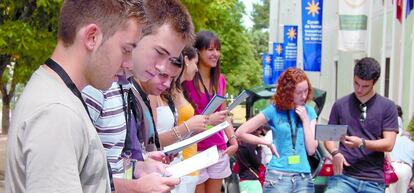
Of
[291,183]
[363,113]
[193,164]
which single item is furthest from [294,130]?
[193,164]

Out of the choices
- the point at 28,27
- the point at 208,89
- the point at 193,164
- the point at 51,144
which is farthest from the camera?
the point at 28,27

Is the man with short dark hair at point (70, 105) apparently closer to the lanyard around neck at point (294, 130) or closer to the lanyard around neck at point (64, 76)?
the lanyard around neck at point (64, 76)

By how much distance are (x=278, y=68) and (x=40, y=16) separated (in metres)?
22.2

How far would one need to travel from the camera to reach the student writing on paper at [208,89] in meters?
6.07

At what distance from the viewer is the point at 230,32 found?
35594 mm

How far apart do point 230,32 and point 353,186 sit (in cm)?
2961

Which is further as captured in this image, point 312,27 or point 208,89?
point 312,27

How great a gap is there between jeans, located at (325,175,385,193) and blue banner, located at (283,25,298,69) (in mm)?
25064

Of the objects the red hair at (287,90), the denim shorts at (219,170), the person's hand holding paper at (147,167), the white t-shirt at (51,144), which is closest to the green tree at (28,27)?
the red hair at (287,90)

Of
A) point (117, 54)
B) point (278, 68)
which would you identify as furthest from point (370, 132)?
point (278, 68)

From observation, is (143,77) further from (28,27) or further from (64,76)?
(28,27)

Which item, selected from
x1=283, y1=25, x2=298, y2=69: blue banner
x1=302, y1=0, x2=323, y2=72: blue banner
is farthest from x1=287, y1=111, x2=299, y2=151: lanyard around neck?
x1=283, y1=25, x2=298, y2=69: blue banner

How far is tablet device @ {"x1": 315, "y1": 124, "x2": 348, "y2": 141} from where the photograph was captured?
596 cm

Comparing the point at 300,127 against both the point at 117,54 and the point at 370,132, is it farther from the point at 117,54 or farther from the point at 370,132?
the point at 117,54
